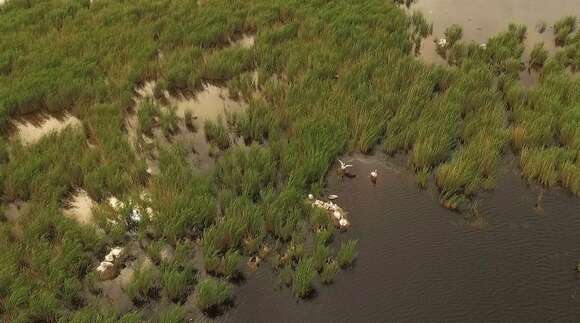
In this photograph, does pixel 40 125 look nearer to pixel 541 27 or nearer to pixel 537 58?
pixel 537 58

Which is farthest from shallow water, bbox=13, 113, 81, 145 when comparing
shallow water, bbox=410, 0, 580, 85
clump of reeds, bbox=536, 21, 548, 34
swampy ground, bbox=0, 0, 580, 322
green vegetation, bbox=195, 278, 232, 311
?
clump of reeds, bbox=536, 21, 548, 34

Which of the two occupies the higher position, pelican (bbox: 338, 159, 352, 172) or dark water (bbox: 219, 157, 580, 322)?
pelican (bbox: 338, 159, 352, 172)

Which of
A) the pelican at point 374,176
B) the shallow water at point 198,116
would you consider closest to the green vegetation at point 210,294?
the shallow water at point 198,116

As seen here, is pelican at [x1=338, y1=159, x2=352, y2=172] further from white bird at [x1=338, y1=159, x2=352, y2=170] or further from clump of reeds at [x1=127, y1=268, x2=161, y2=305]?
clump of reeds at [x1=127, y1=268, x2=161, y2=305]

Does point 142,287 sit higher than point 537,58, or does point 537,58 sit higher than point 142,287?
point 537,58

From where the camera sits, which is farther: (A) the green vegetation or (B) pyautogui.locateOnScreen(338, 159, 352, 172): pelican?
(B) pyautogui.locateOnScreen(338, 159, 352, 172): pelican

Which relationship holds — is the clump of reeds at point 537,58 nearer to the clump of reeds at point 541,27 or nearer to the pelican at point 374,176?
the clump of reeds at point 541,27

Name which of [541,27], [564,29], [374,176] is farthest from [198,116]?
[564,29]
